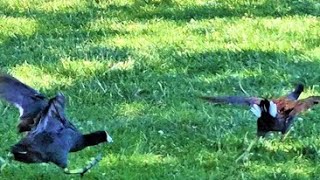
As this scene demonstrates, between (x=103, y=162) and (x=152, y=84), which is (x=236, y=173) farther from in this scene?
(x=152, y=84)

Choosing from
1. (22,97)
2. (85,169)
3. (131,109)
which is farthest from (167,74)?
(22,97)

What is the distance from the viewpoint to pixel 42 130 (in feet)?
14.1

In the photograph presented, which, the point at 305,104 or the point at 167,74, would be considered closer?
the point at 305,104

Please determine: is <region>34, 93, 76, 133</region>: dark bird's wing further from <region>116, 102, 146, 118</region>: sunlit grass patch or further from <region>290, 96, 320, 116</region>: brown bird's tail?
<region>116, 102, 146, 118</region>: sunlit grass patch

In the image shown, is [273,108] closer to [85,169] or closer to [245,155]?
[245,155]

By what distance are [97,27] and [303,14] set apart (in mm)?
1848

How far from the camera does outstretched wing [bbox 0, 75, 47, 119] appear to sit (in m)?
4.45

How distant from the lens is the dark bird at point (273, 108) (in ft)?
15.5

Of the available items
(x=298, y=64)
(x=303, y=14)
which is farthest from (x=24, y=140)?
(x=303, y=14)

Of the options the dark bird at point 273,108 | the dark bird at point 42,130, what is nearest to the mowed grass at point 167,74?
the dark bird at point 273,108

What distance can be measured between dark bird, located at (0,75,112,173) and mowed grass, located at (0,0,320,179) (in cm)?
55

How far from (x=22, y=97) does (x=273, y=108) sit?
1239 millimetres

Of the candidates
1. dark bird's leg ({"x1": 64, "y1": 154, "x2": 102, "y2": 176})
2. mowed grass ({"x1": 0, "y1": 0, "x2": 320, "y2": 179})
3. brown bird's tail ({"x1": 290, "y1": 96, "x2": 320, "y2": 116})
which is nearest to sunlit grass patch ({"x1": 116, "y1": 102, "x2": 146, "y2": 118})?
mowed grass ({"x1": 0, "y1": 0, "x2": 320, "y2": 179})

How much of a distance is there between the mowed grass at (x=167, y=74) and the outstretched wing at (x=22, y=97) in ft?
1.86
